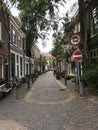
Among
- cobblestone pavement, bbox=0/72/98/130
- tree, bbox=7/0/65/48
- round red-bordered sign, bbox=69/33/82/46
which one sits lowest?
cobblestone pavement, bbox=0/72/98/130

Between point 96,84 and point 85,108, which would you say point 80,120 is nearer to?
point 85,108

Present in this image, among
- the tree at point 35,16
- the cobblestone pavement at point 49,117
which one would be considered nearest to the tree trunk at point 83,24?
the tree at point 35,16

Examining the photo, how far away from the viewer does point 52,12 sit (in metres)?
15.2

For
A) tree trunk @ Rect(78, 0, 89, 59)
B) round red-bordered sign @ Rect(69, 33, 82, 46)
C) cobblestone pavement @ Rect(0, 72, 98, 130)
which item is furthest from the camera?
tree trunk @ Rect(78, 0, 89, 59)

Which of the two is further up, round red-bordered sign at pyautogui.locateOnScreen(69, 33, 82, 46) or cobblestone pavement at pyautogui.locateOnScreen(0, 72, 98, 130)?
round red-bordered sign at pyautogui.locateOnScreen(69, 33, 82, 46)

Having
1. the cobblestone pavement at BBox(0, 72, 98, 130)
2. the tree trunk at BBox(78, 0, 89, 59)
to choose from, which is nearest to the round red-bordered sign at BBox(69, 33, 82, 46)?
the tree trunk at BBox(78, 0, 89, 59)

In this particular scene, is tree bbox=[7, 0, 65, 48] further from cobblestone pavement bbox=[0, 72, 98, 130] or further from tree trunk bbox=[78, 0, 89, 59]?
cobblestone pavement bbox=[0, 72, 98, 130]

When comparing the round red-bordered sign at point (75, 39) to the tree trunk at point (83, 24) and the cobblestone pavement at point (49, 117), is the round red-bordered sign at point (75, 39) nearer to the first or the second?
the tree trunk at point (83, 24)

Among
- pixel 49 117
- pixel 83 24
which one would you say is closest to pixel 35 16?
pixel 83 24

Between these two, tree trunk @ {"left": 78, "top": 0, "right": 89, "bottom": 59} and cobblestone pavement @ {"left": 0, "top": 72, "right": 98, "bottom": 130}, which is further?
tree trunk @ {"left": 78, "top": 0, "right": 89, "bottom": 59}

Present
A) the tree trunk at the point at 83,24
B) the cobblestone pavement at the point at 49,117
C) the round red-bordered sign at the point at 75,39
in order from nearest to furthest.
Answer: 1. the cobblestone pavement at the point at 49,117
2. the round red-bordered sign at the point at 75,39
3. the tree trunk at the point at 83,24

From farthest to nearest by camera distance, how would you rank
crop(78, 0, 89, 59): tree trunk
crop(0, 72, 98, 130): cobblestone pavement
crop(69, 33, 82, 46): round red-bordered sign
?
crop(78, 0, 89, 59): tree trunk, crop(69, 33, 82, 46): round red-bordered sign, crop(0, 72, 98, 130): cobblestone pavement

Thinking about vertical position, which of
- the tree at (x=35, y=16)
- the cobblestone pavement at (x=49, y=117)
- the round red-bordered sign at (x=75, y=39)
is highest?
the tree at (x=35, y=16)

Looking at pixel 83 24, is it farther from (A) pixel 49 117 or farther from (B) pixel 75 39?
(A) pixel 49 117
